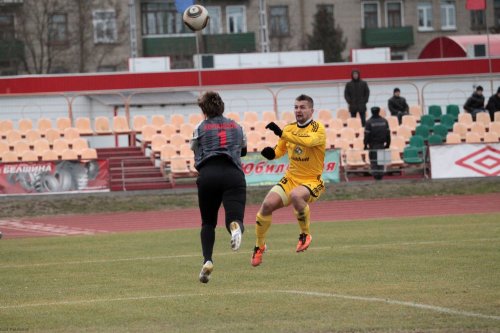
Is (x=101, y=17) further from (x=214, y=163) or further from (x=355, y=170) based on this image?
(x=214, y=163)

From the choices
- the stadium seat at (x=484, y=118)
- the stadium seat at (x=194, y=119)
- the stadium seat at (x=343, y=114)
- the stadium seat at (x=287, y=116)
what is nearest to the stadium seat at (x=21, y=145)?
the stadium seat at (x=194, y=119)

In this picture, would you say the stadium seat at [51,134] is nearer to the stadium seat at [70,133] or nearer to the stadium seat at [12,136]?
the stadium seat at [70,133]

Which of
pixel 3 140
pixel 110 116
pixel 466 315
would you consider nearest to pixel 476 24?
pixel 110 116

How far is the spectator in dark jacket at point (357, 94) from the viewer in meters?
35.1

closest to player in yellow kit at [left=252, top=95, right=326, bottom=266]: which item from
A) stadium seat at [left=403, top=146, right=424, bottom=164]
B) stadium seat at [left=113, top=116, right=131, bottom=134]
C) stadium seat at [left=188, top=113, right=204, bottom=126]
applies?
stadium seat at [left=403, top=146, right=424, bottom=164]

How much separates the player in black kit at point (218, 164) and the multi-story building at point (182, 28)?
A: 39.9 m

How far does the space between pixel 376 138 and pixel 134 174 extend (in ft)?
22.4

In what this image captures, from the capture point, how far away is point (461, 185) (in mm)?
31234

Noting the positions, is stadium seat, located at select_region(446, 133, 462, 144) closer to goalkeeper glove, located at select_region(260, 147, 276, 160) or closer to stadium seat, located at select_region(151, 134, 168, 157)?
stadium seat, located at select_region(151, 134, 168, 157)

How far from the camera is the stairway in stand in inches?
1235

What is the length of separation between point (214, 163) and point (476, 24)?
206ft

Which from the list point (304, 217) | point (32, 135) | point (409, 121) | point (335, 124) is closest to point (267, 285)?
point (304, 217)

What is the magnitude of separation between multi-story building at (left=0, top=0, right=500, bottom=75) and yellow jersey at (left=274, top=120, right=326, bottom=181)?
123 ft

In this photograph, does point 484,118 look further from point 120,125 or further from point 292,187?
point 292,187
